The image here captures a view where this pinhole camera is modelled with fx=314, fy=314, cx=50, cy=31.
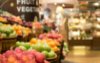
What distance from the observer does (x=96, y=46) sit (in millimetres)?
14406

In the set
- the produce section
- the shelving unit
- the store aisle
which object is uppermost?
the produce section

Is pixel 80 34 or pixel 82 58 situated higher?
pixel 80 34

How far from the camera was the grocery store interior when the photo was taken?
4882 mm

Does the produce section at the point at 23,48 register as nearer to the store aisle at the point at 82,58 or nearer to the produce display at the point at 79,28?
the store aisle at the point at 82,58

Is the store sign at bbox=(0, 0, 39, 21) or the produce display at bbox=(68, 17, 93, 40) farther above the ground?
the store sign at bbox=(0, 0, 39, 21)

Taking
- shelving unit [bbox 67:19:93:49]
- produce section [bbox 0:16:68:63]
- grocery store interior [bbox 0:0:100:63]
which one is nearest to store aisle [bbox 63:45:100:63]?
grocery store interior [bbox 0:0:100:63]

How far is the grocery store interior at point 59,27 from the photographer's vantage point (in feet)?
16.0

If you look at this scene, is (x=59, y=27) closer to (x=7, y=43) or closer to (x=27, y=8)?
(x=27, y=8)

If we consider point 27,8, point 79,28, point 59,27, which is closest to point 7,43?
point 27,8

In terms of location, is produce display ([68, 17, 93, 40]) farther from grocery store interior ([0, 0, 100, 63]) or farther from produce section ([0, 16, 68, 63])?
produce section ([0, 16, 68, 63])

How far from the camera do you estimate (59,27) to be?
1148 cm

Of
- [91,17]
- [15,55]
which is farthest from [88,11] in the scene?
[15,55]

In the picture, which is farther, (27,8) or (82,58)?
(82,58)

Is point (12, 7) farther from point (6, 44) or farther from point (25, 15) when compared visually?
point (6, 44)
